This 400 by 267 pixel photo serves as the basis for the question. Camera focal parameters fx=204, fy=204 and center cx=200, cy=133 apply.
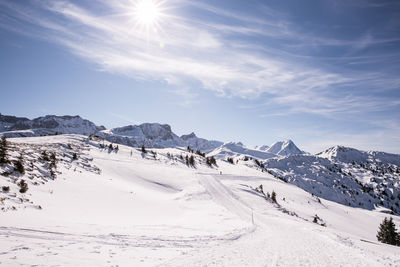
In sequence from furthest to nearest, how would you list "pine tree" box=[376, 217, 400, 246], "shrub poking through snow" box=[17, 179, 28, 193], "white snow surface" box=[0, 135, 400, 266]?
"pine tree" box=[376, 217, 400, 246], "shrub poking through snow" box=[17, 179, 28, 193], "white snow surface" box=[0, 135, 400, 266]

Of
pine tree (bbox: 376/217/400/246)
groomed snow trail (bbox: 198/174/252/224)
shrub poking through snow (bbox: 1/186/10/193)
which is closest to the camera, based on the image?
shrub poking through snow (bbox: 1/186/10/193)

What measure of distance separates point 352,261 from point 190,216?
15164mm

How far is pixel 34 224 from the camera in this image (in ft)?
35.8

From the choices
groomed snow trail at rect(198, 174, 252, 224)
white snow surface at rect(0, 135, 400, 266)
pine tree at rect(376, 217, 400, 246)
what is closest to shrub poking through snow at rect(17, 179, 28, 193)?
white snow surface at rect(0, 135, 400, 266)

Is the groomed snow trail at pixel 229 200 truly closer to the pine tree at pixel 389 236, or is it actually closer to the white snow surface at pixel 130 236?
the white snow surface at pixel 130 236

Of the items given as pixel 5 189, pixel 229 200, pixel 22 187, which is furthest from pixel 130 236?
pixel 229 200

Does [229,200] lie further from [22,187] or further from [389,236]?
[389,236]

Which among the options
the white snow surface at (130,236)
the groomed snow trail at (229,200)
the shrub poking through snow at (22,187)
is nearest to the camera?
the white snow surface at (130,236)

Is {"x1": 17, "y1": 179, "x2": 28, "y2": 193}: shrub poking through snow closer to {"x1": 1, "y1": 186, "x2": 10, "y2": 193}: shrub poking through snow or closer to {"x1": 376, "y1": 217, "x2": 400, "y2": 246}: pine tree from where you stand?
{"x1": 1, "y1": 186, "x2": 10, "y2": 193}: shrub poking through snow

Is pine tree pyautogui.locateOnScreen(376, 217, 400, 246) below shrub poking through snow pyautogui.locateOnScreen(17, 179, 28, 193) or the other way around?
below

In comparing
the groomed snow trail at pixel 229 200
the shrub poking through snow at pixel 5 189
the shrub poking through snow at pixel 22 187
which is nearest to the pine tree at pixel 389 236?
the groomed snow trail at pixel 229 200

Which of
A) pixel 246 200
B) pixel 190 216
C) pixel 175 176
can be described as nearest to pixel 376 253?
pixel 190 216

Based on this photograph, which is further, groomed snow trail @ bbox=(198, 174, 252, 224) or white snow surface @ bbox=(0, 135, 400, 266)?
groomed snow trail @ bbox=(198, 174, 252, 224)

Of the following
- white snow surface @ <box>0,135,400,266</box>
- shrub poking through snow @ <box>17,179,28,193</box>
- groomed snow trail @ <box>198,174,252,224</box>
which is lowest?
groomed snow trail @ <box>198,174,252,224</box>
